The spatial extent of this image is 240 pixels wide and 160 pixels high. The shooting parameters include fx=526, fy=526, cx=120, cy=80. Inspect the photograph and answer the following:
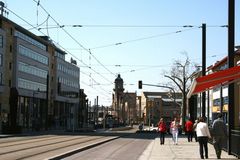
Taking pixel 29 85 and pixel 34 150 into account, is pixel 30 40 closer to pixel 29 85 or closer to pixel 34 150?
pixel 29 85

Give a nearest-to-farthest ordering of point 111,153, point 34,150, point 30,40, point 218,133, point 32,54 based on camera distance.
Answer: point 218,133
point 111,153
point 34,150
point 32,54
point 30,40

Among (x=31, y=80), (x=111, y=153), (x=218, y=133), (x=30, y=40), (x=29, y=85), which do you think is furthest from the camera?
(x=30, y=40)

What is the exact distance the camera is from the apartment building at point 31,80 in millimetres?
86000

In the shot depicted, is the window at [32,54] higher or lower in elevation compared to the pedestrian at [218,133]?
higher

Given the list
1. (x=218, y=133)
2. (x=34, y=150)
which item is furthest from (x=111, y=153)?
(x=218, y=133)

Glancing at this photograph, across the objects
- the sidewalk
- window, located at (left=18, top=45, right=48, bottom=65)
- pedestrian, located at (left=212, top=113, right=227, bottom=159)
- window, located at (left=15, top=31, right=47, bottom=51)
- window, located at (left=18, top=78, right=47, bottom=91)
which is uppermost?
window, located at (left=15, top=31, right=47, bottom=51)

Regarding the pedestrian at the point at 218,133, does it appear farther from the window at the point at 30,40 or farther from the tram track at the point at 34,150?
the window at the point at 30,40

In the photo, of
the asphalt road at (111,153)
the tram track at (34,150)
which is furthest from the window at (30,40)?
the asphalt road at (111,153)

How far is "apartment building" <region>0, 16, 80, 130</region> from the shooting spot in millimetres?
86000

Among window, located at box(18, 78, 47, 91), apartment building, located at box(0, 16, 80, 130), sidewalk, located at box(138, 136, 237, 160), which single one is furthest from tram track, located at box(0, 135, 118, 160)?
window, located at box(18, 78, 47, 91)

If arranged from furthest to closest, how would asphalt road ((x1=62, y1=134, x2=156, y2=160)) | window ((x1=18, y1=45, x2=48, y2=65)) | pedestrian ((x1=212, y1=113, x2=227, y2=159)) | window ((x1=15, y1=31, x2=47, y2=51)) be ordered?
window ((x1=15, y1=31, x2=47, y2=51)) → window ((x1=18, y1=45, x2=48, y2=65)) → asphalt road ((x1=62, y1=134, x2=156, y2=160)) → pedestrian ((x1=212, y1=113, x2=227, y2=159))

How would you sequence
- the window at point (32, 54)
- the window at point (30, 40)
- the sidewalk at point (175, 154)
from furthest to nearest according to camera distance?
the window at point (30, 40)
the window at point (32, 54)
the sidewalk at point (175, 154)

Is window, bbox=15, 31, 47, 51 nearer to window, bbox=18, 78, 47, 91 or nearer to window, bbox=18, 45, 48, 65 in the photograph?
window, bbox=18, 45, 48, 65

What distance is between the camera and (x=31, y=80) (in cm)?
10019
